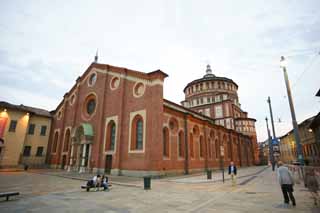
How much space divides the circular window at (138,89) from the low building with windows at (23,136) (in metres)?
18.2

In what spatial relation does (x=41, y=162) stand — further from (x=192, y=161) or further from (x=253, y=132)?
(x=253, y=132)

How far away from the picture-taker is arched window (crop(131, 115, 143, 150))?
1909 centimetres

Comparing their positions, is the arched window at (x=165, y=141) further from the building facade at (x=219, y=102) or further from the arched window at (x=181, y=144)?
the building facade at (x=219, y=102)

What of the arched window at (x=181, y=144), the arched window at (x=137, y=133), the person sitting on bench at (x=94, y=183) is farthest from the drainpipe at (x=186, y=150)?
the person sitting on bench at (x=94, y=183)

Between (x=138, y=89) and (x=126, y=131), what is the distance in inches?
196

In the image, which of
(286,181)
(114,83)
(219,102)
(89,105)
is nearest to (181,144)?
(114,83)

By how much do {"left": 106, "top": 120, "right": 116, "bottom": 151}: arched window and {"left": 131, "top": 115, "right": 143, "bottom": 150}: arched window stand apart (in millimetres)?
3293

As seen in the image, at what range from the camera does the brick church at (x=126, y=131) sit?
60.0ft

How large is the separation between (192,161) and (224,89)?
3079cm

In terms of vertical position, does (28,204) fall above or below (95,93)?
below

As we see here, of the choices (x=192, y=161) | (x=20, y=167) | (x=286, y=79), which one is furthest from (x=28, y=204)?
(x=20, y=167)

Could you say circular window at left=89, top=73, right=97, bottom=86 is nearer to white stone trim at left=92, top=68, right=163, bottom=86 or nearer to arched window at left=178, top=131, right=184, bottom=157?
white stone trim at left=92, top=68, right=163, bottom=86

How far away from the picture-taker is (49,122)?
1258 inches

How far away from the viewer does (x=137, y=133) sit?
19.6m
